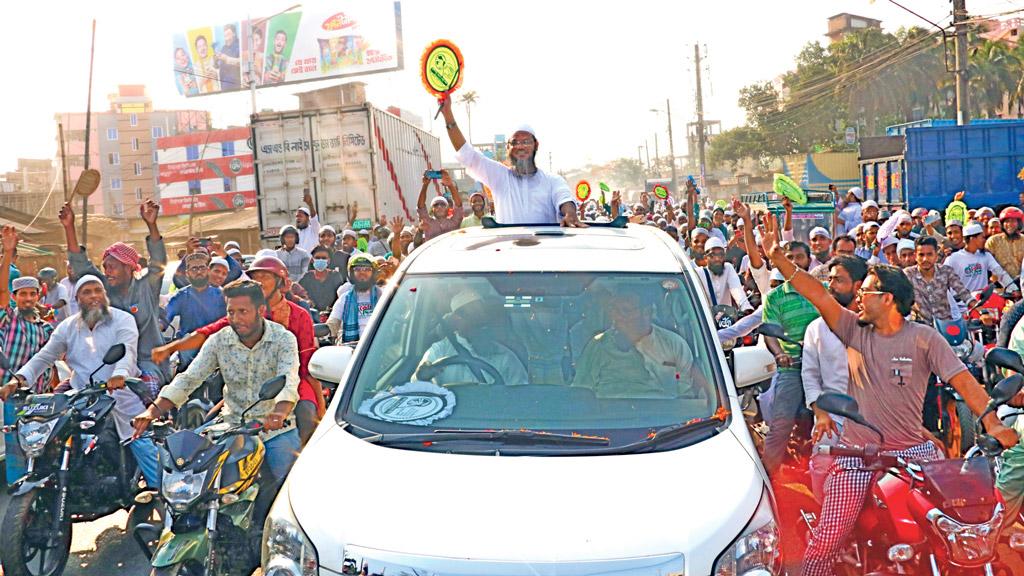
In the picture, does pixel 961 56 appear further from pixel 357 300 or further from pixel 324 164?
pixel 357 300

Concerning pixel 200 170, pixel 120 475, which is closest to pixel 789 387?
pixel 120 475

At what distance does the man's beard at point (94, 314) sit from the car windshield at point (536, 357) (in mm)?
2723

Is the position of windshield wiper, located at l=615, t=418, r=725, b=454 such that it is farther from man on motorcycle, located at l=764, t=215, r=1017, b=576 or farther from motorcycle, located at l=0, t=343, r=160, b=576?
motorcycle, located at l=0, t=343, r=160, b=576

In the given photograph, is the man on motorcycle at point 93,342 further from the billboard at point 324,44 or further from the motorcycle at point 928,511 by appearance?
the billboard at point 324,44

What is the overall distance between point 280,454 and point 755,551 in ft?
9.14

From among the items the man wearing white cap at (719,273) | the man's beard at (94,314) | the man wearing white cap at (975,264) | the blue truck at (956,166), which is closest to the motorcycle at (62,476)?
the man's beard at (94,314)

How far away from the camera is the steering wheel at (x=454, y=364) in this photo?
4048 mm

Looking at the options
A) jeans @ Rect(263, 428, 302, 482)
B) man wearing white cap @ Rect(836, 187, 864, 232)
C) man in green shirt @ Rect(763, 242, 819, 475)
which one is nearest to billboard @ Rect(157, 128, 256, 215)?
man wearing white cap @ Rect(836, 187, 864, 232)

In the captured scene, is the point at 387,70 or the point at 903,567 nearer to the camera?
the point at 903,567

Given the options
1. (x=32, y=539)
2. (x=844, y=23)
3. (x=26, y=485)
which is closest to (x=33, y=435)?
(x=26, y=485)

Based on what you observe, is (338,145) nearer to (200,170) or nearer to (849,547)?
(849,547)

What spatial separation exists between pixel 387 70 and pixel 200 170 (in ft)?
72.4

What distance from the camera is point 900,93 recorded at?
5888 centimetres

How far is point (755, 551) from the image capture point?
299 centimetres
